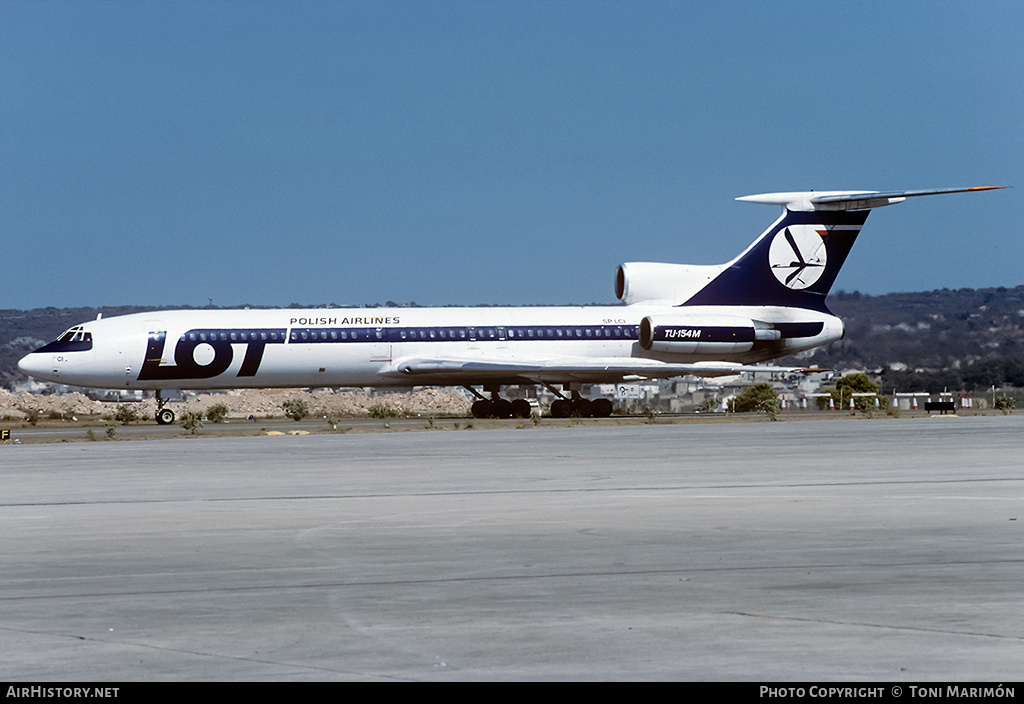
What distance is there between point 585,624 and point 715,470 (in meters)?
11.3

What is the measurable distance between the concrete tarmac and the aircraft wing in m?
19.7

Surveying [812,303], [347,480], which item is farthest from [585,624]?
[812,303]

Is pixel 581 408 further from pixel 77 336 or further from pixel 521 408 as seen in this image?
pixel 77 336

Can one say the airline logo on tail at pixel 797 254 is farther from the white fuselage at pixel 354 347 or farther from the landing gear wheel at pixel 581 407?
the landing gear wheel at pixel 581 407

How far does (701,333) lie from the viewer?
132 ft

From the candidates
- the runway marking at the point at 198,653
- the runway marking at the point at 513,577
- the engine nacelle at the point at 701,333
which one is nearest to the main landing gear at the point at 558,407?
the engine nacelle at the point at 701,333

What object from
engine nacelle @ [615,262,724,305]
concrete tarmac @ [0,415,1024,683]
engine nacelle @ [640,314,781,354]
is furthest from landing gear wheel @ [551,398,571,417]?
concrete tarmac @ [0,415,1024,683]

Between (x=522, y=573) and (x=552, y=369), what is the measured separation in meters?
30.2

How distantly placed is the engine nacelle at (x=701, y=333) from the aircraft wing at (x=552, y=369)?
2.25 feet

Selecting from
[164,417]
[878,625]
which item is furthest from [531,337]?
[878,625]

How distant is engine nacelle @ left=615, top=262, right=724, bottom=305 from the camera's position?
1662 inches

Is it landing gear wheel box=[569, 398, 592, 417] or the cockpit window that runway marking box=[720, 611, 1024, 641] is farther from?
landing gear wheel box=[569, 398, 592, 417]

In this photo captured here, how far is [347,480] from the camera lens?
17.2 metres
